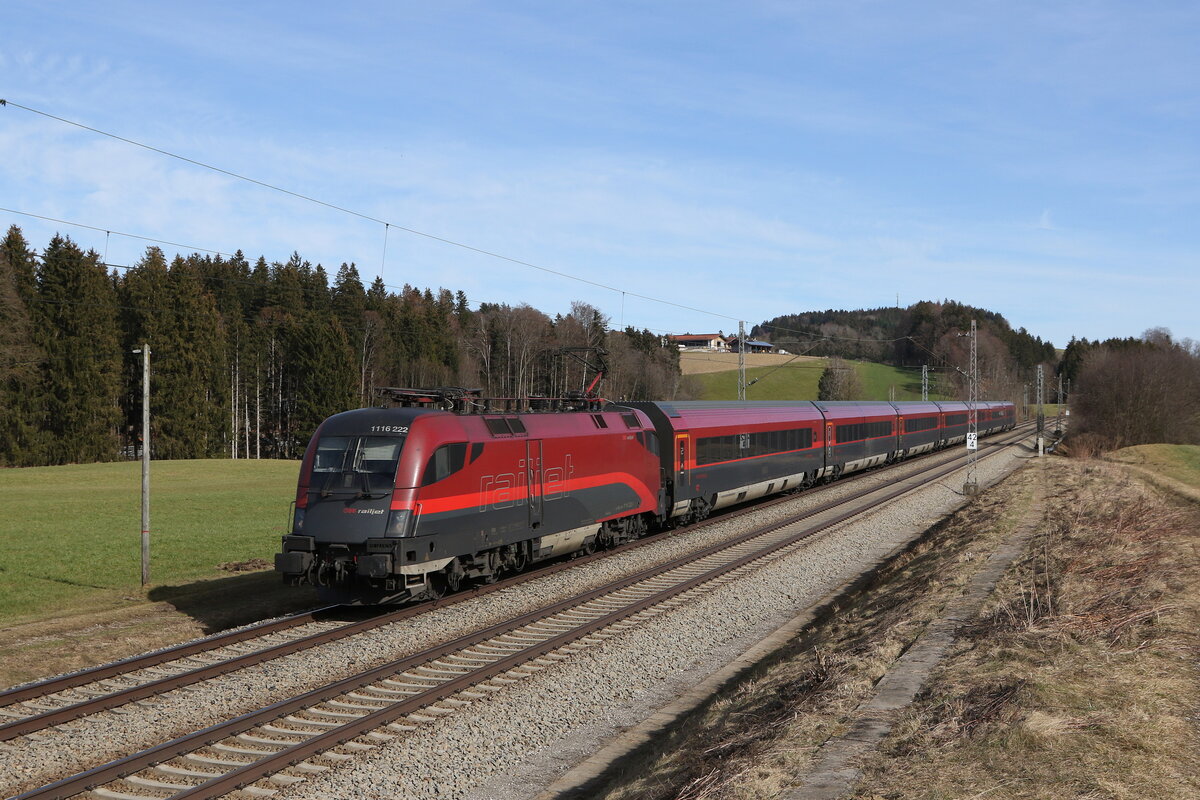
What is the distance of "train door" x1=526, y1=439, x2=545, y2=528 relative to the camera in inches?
706

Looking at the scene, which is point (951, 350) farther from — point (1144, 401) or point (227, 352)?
point (227, 352)

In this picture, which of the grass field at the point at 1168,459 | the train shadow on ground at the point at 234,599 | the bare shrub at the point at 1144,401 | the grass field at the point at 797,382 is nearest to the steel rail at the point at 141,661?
the train shadow on ground at the point at 234,599

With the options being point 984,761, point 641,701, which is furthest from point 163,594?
point 984,761

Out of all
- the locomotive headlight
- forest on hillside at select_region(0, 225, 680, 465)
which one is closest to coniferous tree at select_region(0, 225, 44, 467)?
forest on hillside at select_region(0, 225, 680, 465)

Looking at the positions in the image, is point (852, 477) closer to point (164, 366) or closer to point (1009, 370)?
point (164, 366)

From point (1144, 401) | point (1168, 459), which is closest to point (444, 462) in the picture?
point (1168, 459)

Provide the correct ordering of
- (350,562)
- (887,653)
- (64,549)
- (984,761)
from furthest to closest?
(64,549)
(350,562)
(887,653)
(984,761)

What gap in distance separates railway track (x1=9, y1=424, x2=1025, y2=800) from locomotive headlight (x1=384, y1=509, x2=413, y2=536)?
2.12 meters

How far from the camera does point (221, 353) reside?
239ft

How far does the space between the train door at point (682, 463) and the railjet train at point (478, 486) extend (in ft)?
0.15

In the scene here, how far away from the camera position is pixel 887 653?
11195mm

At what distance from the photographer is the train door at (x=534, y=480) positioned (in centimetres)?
1792

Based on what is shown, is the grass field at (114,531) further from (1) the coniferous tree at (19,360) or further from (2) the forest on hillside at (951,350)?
(2) the forest on hillside at (951,350)

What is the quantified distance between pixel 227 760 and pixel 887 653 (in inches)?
298
